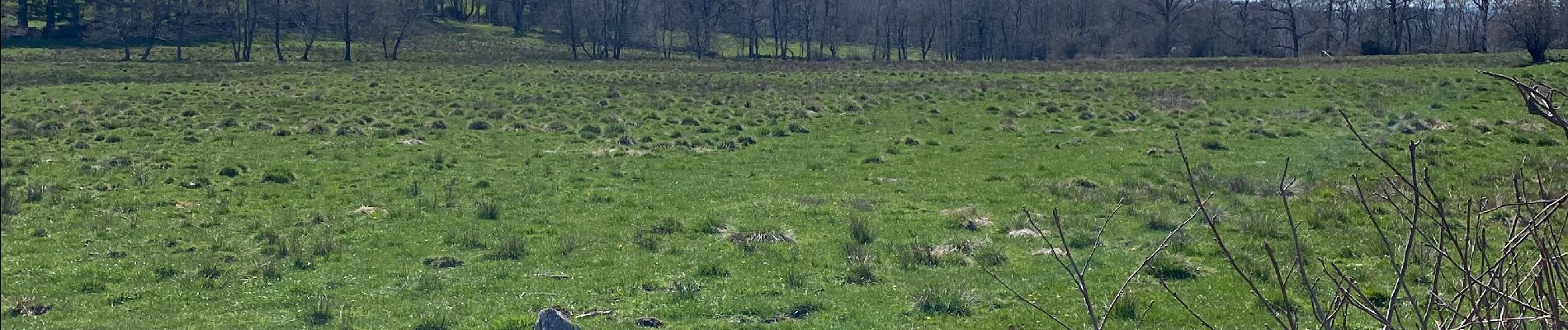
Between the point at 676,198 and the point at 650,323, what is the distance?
6.79m

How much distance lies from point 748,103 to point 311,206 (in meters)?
19.2

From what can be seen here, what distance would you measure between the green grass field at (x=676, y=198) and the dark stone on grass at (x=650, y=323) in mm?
142

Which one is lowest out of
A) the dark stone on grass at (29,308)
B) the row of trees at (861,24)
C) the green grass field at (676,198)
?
the dark stone on grass at (29,308)

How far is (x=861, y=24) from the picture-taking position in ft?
322

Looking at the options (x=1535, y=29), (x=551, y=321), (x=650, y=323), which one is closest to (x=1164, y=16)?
(x=1535, y=29)

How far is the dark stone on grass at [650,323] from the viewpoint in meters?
8.32

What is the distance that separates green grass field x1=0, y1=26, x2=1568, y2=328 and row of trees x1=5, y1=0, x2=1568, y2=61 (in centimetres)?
3166

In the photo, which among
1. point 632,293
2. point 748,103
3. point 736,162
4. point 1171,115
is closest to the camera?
point 632,293

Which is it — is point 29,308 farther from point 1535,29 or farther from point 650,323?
point 1535,29

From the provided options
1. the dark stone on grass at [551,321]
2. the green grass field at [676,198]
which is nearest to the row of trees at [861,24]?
the green grass field at [676,198]

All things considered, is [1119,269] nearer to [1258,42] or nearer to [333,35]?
[1258,42]

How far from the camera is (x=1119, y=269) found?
9.95m

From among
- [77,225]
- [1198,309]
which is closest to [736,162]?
[77,225]

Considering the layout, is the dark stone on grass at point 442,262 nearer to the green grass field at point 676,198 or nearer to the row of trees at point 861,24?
the green grass field at point 676,198
